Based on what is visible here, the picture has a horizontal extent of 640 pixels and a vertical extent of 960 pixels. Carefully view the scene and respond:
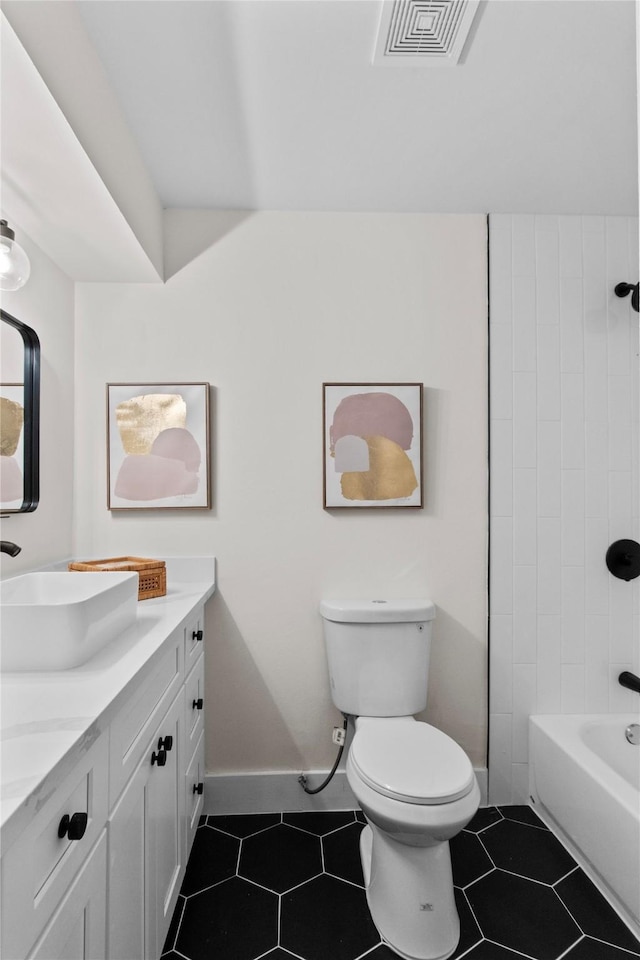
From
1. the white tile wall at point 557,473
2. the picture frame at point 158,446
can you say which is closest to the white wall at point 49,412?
the picture frame at point 158,446

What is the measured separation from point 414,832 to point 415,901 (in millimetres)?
257

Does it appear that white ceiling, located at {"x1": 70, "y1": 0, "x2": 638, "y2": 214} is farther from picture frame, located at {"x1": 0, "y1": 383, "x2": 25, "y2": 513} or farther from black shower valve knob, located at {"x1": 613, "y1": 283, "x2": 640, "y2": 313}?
picture frame, located at {"x1": 0, "y1": 383, "x2": 25, "y2": 513}

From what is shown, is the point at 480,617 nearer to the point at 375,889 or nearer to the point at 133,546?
the point at 375,889

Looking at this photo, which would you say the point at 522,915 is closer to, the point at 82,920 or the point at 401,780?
the point at 401,780

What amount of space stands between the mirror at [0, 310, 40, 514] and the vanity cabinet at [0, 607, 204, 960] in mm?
651

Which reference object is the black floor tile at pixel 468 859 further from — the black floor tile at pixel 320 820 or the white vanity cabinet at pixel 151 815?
the white vanity cabinet at pixel 151 815

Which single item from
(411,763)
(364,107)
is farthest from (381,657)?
(364,107)

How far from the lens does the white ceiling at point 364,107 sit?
126 cm

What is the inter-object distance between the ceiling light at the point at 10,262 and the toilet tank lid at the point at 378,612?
1.39 meters

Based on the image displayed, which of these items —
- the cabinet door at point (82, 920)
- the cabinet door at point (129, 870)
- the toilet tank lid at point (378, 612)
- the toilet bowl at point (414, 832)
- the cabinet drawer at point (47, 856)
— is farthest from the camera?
the toilet tank lid at point (378, 612)

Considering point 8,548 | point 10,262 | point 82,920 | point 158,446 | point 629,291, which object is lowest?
point 82,920

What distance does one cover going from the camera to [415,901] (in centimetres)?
145

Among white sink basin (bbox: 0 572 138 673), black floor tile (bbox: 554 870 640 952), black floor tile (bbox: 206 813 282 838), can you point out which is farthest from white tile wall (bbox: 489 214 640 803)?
white sink basin (bbox: 0 572 138 673)

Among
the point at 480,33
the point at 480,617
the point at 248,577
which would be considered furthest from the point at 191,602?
the point at 480,33
